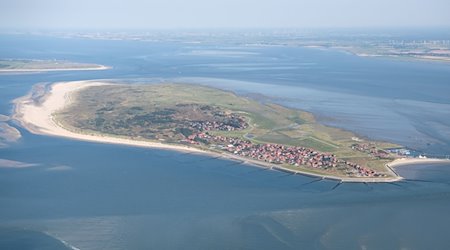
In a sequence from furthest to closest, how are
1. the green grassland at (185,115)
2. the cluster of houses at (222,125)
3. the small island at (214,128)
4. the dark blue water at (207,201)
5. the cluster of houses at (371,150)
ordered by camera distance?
the cluster of houses at (222,125)
the green grassland at (185,115)
the cluster of houses at (371,150)
the small island at (214,128)
the dark blue water at (207,201)

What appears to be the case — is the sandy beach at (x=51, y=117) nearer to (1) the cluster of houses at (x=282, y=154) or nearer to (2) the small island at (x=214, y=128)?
(2) the small island at (x=214, y=128)

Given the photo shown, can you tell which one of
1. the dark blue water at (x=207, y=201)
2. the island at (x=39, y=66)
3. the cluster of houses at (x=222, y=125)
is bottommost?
the dark blue water at (x=207, y=201)

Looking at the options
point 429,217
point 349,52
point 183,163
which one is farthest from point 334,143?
point 349,52

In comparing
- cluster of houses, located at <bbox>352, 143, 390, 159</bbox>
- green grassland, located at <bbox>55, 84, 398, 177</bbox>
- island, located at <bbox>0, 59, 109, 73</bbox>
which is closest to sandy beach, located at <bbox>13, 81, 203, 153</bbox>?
green grassland, located at <bbox>55, 84, 398, 177</bbox>

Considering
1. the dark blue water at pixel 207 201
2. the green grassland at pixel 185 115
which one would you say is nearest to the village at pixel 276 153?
the green grassland at pixel 185 115

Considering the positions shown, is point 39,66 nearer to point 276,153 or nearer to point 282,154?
point 276,153

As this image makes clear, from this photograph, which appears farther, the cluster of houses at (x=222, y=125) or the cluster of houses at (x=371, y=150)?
the cluster of houses at (x=222, y=125)
